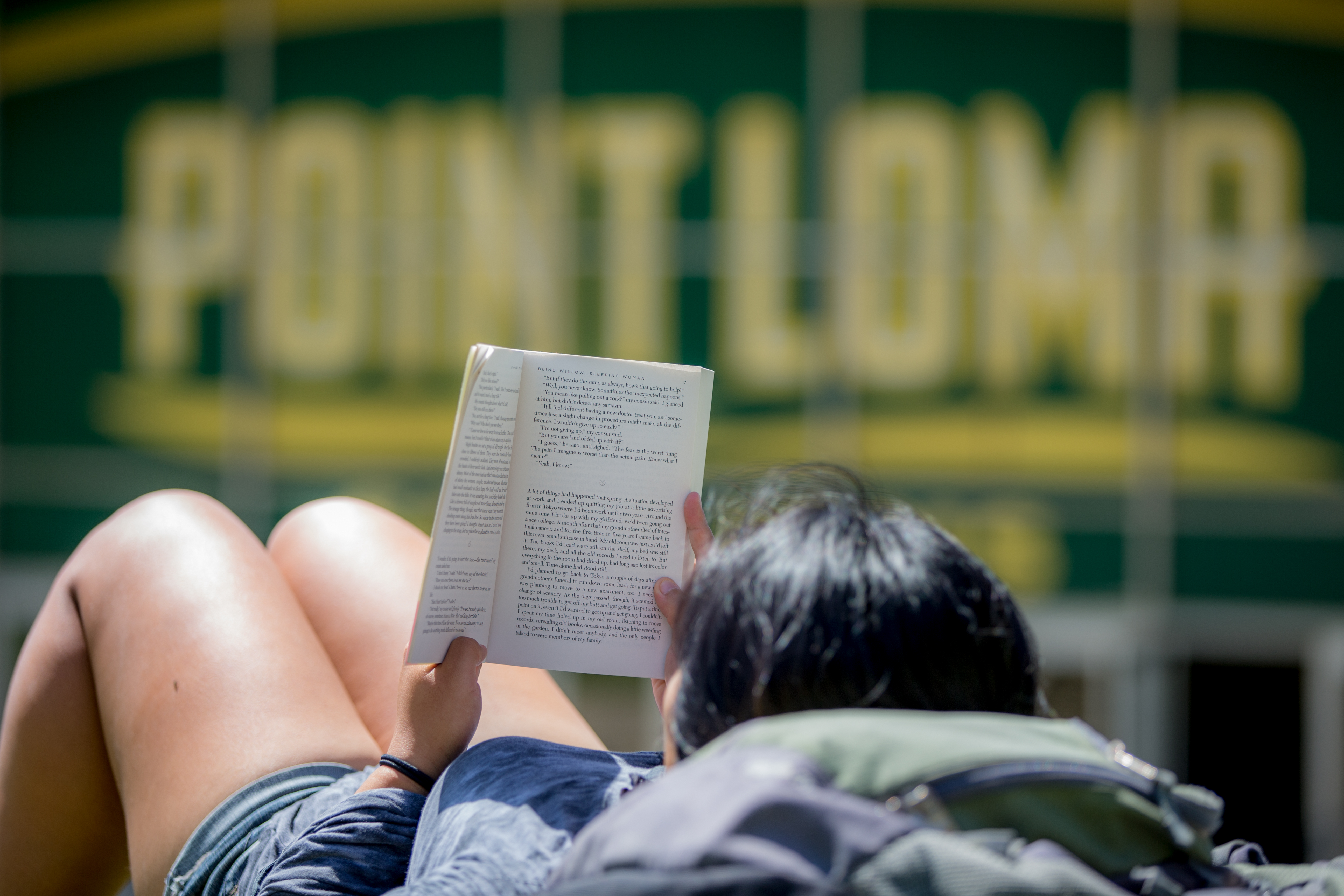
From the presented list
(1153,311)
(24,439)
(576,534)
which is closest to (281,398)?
(24,439)

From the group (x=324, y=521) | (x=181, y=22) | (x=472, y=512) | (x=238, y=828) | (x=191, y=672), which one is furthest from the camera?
(x=181, y=22)

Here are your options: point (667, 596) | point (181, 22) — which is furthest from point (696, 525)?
point (181, 22)

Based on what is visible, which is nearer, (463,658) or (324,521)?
(463,658)

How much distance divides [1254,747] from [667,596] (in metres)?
4.55

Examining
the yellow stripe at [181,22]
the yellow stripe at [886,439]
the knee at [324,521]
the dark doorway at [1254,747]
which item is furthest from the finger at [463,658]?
the yellow stripe at [181,22]

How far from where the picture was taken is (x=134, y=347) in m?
5.59

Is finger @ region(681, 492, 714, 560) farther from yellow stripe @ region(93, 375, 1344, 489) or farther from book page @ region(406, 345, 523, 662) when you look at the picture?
yellow stripe @ region(93, 375, 1344, 489)

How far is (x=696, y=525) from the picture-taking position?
1.16 m

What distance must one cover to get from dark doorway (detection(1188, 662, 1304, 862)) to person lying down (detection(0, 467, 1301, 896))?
4.21 metres

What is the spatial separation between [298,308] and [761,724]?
16.4ft

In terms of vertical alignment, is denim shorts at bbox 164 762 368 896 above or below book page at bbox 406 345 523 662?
below

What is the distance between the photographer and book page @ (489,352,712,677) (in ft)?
3.80

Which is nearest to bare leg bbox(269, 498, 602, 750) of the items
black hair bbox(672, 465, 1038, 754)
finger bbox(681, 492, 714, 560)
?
finger bbox(681, 492, 714, 560)

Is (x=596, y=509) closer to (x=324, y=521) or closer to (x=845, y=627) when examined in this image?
(x=845, y=627)
